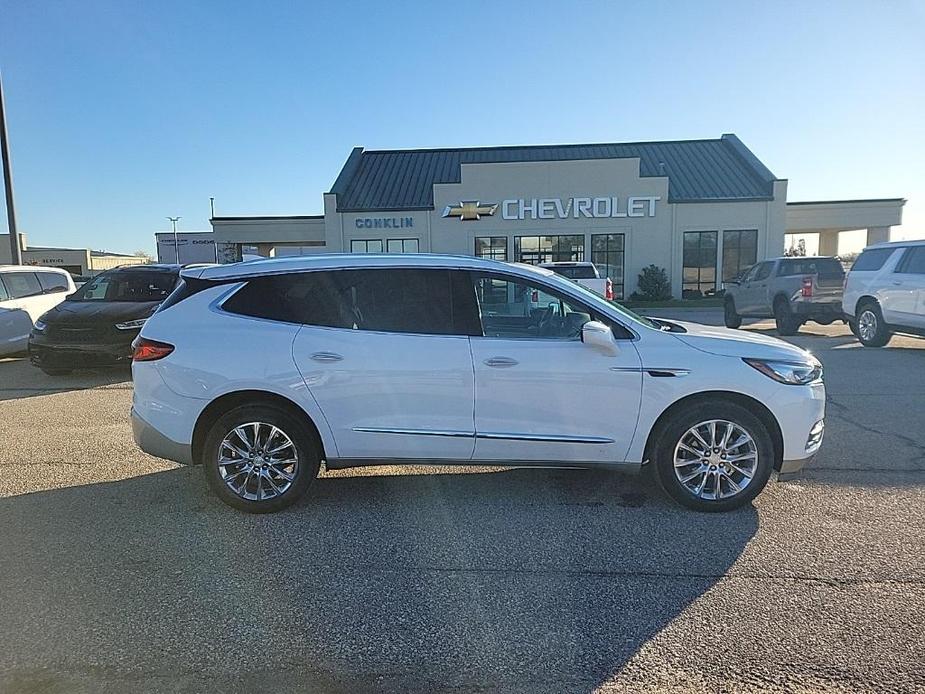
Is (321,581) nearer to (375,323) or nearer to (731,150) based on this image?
(375,323)

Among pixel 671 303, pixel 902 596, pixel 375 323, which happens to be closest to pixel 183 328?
pixel 375 323

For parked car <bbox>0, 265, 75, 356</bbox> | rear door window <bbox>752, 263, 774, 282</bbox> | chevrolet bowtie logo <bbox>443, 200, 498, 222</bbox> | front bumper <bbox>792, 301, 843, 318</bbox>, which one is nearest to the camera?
parked car <bbox>0, 265, 75, 356</bbox>

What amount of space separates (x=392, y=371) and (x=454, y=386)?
43 centimetres

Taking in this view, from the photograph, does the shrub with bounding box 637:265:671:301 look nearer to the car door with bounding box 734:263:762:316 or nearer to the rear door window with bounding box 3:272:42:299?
the car door with bounding box 734:263:762:316

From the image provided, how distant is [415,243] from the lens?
3006cm

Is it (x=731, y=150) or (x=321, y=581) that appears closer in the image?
(x=321, y=581)

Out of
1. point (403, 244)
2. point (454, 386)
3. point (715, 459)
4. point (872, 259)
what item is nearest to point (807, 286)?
point (872, 259)

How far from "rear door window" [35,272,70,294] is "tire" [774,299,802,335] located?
15.4 metres

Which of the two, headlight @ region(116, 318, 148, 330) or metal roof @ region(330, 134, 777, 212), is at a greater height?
metal roof @ region(330, 134, 777, 212)

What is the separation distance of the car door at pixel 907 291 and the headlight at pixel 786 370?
28.6ft

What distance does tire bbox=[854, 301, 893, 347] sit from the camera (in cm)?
1220

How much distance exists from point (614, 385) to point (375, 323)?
167 centimetres

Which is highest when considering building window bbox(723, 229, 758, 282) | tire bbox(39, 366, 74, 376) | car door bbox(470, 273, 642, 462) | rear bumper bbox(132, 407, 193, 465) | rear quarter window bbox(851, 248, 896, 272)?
building window bbox(723, 229, 758, 282)

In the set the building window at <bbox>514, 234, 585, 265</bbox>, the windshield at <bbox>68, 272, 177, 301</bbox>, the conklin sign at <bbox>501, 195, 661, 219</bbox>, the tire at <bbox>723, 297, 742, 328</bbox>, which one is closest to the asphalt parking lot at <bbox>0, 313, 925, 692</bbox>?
the windshield at <bbox>68, 272, 177, 301</bbox>
